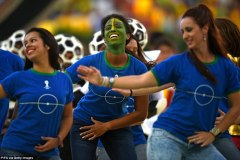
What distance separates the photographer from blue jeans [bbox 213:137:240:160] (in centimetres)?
895

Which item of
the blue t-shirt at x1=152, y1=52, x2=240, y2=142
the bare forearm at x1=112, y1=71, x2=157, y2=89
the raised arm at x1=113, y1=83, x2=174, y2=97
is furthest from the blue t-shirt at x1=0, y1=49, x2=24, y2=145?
the blue t-shirt at x1=152, y1=52, x2=240, y2=142

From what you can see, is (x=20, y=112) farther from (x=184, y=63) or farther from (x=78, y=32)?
(x=78, y=32)

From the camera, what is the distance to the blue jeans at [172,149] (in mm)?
7875

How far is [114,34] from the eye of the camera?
914 centimetres

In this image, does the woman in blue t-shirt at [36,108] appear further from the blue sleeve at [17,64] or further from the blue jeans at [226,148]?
the blue jeans at [226,148]

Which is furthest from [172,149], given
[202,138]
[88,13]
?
[88,13]

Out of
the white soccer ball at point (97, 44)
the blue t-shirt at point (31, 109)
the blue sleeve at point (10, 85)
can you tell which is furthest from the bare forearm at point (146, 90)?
the white soccer ball at point (97, 44)

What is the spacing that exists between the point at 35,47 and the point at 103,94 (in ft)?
3.27

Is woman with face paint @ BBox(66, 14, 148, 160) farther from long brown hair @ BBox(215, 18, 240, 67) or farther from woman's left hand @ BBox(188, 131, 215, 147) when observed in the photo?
woman's left hand @ BBox(188, 131, 215, 147)

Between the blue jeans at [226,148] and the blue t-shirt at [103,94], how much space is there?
1025 mm

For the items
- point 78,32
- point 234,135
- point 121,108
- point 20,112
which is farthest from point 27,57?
point 78,32

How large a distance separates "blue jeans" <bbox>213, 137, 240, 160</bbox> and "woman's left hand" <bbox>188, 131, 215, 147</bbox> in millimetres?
895

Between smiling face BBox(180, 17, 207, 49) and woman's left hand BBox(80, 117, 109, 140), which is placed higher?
smiling face BBox(180, 17, 207, 49)

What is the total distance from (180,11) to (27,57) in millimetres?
18610
